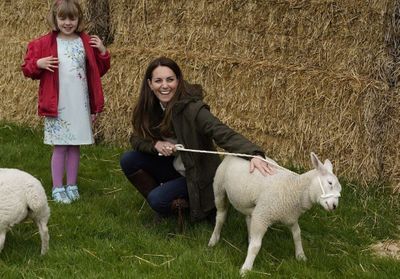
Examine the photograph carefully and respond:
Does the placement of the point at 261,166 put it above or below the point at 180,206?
above

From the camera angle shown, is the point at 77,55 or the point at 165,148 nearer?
the point at 165,148

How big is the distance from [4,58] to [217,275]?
5706 mm

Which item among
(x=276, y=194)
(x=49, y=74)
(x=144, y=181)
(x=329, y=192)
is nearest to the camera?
(x=329, y=192)

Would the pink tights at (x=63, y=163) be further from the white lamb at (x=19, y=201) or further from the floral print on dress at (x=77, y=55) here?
the white lamb at (x=19, y=201)

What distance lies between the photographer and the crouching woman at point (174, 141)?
14.7ft

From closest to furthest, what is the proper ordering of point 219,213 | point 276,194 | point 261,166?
point 276,194 < point 261,166 < point 219,213

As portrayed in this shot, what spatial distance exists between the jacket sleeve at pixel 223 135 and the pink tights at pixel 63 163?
158cm

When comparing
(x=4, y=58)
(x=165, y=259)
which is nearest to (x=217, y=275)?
(x=165, y=259)

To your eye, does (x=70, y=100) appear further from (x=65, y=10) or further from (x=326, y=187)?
(x=326, y=187)

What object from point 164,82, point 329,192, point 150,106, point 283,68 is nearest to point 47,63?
point 150,106

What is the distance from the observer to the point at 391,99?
18.0ft

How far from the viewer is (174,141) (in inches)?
187

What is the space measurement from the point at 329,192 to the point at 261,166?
1.94 ft

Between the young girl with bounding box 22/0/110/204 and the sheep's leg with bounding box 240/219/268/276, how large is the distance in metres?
1.99
